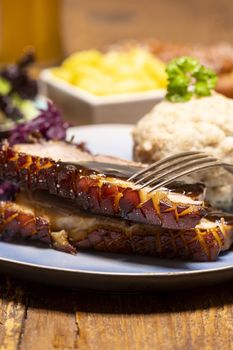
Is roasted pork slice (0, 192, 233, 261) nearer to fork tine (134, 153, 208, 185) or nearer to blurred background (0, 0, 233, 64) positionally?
fork tine (134, 153, 208, 185)

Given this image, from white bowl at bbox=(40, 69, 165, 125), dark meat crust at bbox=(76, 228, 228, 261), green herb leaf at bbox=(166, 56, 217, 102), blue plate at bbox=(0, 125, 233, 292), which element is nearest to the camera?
blue plate at bbox=(0, 125, 233, 292)

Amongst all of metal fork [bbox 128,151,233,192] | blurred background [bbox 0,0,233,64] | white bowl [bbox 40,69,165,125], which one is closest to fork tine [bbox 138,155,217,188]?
metal fork [bbox 128,151,233,192]

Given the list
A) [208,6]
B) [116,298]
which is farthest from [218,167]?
[208,6]

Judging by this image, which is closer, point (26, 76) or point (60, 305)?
point (60, 305)

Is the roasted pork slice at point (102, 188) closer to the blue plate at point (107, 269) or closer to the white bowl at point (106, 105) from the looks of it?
the blue plate at point (107, 269)

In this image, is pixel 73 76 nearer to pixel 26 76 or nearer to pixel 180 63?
pixel 26 76

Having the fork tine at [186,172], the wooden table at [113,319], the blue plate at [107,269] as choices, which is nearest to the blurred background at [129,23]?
the fork tine at [186,172]

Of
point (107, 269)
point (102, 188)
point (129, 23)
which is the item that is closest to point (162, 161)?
point (102, 188)
